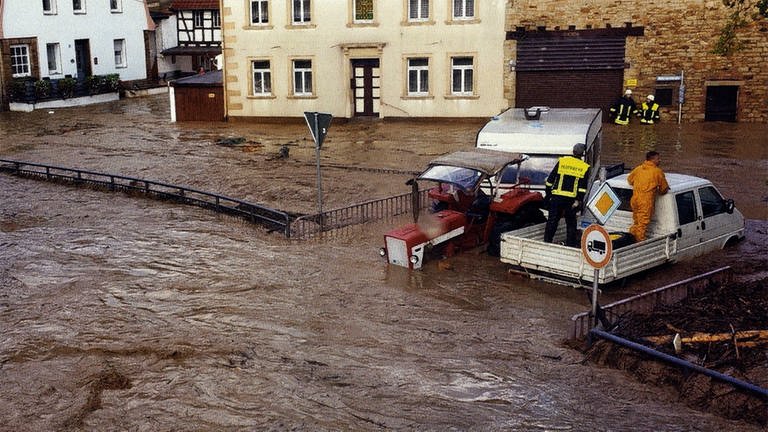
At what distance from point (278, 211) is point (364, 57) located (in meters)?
16.3

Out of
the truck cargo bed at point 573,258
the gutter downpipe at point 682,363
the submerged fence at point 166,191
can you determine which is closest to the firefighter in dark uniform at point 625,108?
the submerged fence at point 166,191

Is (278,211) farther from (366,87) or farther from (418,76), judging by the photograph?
(366,87)

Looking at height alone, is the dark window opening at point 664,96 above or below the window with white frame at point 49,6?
below

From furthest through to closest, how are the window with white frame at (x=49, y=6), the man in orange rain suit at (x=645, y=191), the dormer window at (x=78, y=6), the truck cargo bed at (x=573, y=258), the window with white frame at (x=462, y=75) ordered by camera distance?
the dormer window at (x=78, y=6)
the window with white frame at (x=49, y=6)
the window with white frame at (x=462, y=75)
the man in orange rain suit at (x=645, y=191)
the truck cargo bed at (x=573, y=258)

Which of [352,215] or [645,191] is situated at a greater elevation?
[645,191]

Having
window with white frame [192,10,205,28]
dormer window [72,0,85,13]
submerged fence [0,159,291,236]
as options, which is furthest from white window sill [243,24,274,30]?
window with white frame [192,10,205,28]

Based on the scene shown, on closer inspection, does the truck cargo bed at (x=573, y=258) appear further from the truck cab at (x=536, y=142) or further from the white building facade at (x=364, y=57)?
the white building facade at (x=364, y=57)

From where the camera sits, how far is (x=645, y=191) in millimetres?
12031

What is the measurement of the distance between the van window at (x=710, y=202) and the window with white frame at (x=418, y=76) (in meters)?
18.6

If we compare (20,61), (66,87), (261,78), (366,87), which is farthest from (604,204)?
(20,61)

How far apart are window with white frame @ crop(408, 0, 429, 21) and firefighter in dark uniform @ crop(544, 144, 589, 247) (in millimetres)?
19081

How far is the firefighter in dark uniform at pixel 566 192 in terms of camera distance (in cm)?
1244

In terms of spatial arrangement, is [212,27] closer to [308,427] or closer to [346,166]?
[346,166]

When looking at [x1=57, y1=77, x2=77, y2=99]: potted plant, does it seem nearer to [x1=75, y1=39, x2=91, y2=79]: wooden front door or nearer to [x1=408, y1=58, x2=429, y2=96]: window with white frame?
[x1=75, y1=39, x2=91, y2=79]: wooden front door
